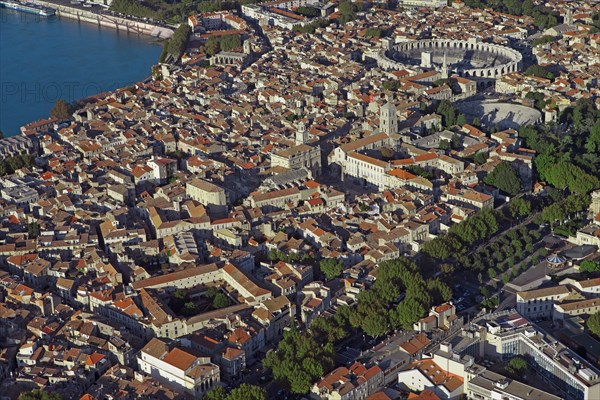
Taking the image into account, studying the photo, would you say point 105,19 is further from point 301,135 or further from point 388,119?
point 388,119

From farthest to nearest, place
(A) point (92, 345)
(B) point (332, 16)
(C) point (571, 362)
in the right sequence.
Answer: (B) point (332, 16) < (A) point (92, 345) < (C) point (571, 362)

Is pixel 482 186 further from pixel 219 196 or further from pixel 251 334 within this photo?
pixel 251 334

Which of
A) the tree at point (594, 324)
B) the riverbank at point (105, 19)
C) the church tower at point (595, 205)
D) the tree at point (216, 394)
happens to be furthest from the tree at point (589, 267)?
the riverbank at point (105, 19)

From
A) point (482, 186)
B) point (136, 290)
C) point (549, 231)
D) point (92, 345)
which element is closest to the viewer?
point (92, 345)

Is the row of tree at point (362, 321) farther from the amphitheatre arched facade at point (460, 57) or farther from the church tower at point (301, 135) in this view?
the amphitheatre arched facade at point (460, 57)

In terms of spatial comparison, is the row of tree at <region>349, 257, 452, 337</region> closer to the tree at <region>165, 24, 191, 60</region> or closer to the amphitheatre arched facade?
the amphitheatre arched facade

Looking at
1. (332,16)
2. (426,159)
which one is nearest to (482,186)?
(426,159)
